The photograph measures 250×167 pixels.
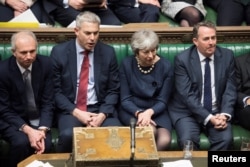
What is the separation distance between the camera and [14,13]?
4.97 meters

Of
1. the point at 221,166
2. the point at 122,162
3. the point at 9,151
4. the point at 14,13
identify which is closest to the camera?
the point at 221,166

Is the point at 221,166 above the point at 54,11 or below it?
below

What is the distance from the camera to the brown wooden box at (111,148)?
3.22 m

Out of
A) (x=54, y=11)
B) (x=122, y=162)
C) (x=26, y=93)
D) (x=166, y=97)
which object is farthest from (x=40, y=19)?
(x=122, y=162)

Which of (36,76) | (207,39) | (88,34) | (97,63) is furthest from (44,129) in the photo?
(207,39)

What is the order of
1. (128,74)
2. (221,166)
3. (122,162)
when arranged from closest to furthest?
(221,166), (122,162), (128,74)

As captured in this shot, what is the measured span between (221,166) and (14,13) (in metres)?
2.81

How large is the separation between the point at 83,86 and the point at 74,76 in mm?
95

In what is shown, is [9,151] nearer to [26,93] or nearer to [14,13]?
[26,93]

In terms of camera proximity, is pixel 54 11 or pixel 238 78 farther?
pixel 54 11

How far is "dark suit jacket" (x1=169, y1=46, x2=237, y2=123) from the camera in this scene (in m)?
4.30

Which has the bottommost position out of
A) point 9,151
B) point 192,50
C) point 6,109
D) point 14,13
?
point 9,151

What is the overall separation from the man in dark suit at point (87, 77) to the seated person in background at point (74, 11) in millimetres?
704

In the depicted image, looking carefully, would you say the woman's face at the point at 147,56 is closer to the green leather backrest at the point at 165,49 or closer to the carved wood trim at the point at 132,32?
the green leather backrest at the point at 165,49
